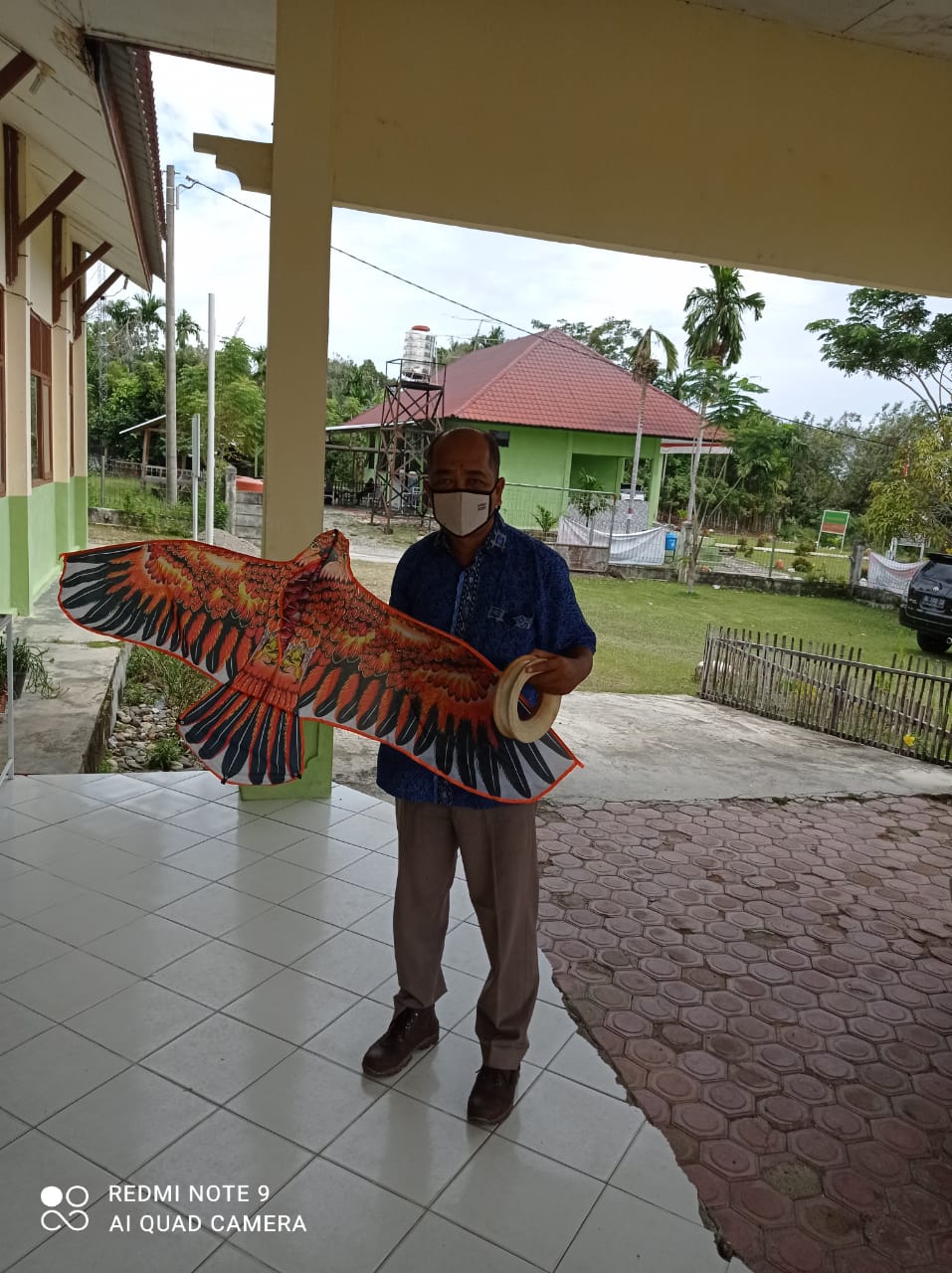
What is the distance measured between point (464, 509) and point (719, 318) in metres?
18.3

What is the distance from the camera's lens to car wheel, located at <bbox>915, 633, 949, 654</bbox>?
38.4ft

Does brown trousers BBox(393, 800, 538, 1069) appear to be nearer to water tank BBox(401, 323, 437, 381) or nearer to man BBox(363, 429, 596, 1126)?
man BBox(363, 429, 596, 1126)

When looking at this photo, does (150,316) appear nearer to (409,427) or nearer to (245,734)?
(409,427)

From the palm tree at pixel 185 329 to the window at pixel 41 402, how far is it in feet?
59.5

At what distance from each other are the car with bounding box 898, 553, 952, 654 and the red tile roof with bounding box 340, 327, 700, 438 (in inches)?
321

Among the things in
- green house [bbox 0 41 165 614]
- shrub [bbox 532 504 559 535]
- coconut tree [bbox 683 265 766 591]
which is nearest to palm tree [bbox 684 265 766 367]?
coconut tree [bbox 683 265 766 591]

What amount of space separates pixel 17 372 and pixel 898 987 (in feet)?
23.8

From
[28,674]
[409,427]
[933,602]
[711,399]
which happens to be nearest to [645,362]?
[711,399]

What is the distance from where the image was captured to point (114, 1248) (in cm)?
168

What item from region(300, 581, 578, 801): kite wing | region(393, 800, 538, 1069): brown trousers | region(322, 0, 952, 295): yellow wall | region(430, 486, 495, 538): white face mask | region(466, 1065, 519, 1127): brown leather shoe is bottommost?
region(466, 1065, 519, 1127): brown leather shoe

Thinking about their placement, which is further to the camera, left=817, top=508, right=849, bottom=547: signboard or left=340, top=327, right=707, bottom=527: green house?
left=817, top=508, right=849, bottom=547: signboard

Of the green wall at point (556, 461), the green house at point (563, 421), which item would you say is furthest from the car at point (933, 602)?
the green wall at point (556, 461)

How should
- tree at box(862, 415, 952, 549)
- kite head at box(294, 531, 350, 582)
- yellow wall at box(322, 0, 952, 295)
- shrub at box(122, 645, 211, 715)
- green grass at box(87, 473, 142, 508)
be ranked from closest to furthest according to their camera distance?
kite head at box(294, 531, 350, 582) → yellow wall at box(322, 0, 952, 295) → shrub at box(122, 645, 211, 715) → tree at box(862, 415, 952, 549) → green grass at box(87, 473, 142, 508)

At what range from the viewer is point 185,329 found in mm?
26734
